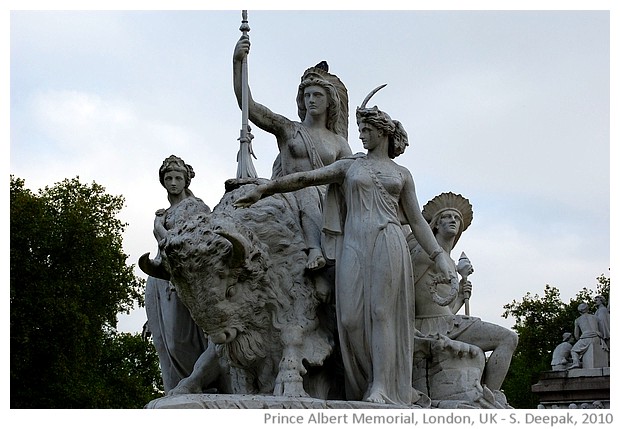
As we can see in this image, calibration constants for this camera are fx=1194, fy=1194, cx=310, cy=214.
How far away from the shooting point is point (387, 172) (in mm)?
10484

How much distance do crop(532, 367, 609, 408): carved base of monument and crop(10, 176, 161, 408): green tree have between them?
10218 millimetres

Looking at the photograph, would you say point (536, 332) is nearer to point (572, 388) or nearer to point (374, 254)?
point (572, 388)

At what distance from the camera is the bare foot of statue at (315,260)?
10.5 metres

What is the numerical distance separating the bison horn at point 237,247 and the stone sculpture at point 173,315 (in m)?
1.08

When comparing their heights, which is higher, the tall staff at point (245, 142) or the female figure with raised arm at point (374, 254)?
the tall staff at point (245, 142)

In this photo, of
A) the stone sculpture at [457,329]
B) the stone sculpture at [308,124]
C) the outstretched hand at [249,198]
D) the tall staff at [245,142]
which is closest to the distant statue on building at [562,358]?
the stone sculpture at [457,329]

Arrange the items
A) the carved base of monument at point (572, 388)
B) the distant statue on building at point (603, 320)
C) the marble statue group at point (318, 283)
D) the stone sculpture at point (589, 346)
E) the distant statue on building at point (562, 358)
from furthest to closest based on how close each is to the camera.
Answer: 1. the distant statue on building at point (603, 320)
2. the distant statue on building at point (562, 358)
3. the stone sculpture at point (589, 346)
4. the carved base of monument at point (572, 388)
5. the marble statue group at point (318, 283)

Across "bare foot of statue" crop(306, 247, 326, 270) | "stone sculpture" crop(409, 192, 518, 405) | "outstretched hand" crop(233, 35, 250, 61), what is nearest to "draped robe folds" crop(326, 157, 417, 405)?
"bare foot of statue" crop(306, 247, 326, 270)

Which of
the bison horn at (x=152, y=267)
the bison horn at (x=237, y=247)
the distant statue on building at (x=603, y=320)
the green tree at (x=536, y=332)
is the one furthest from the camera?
the green tree at (x=536, y=332)

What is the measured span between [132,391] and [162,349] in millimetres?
18835

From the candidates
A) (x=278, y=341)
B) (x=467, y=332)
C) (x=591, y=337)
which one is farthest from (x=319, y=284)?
(x=591, y=337)

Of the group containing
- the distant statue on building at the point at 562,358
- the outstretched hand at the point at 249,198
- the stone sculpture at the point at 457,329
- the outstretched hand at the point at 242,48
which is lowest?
the stone sculpture at the point at 457,329

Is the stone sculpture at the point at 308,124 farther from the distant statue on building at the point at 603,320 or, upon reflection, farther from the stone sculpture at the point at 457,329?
the distant statue on building at the point at 603,320

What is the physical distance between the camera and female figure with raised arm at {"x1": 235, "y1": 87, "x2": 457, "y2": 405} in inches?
398
